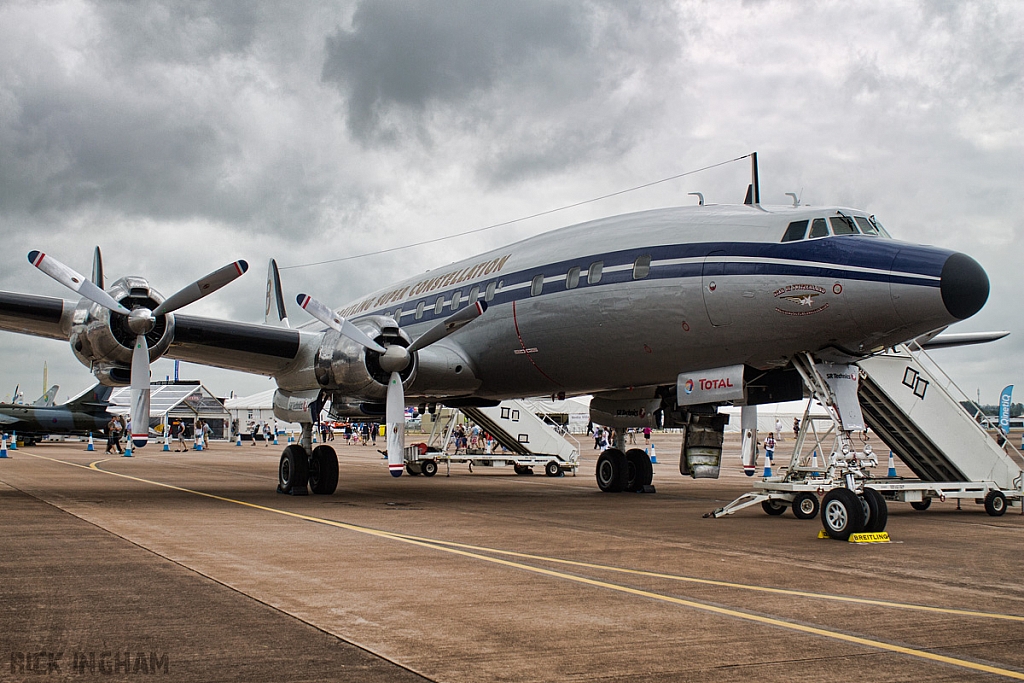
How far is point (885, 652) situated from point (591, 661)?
1652mm

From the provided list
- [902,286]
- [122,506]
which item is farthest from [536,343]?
[122,506]

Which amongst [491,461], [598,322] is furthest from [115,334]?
[491,461]

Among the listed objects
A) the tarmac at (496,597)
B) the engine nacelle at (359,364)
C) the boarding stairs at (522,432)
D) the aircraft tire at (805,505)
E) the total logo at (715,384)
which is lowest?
the tarmac at (496,597)

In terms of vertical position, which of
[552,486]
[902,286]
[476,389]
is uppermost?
[902,286]

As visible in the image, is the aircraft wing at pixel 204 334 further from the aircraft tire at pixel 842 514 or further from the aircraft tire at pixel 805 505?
the aircraft tire at pixel 842 514

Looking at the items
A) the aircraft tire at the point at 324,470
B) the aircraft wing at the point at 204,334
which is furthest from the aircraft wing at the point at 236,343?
the aircraft tire at the point at 324,470

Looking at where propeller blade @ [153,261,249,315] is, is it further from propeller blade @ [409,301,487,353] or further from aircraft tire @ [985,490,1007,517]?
aircraft tire @ [985,490,1007,517]

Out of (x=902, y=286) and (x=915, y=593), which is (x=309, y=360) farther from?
(x=915, y=593)

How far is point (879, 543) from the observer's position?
10000 millimetres

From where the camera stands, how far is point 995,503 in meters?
13.5

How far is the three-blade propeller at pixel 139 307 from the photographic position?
44.2 feet

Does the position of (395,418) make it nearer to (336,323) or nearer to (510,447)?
(336,323)

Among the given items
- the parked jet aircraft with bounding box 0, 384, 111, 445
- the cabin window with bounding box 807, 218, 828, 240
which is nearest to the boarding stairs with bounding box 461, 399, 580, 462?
the cabin window with bounding box 807, 218, 828, 240

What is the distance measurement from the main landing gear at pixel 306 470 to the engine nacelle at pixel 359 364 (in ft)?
7.20
